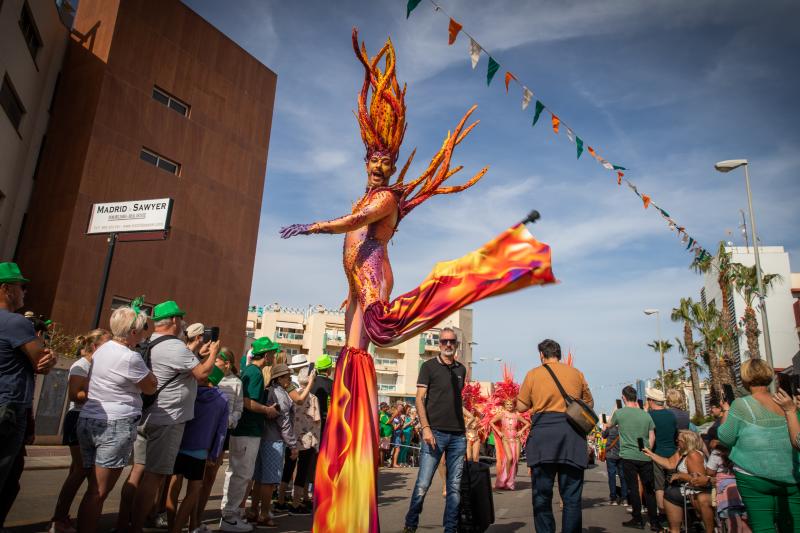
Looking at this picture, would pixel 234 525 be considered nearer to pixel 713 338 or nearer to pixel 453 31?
pixel 453 31

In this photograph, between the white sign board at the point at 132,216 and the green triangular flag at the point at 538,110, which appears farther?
the white sign board at the point at 132,216

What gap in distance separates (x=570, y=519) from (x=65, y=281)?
18246 mm

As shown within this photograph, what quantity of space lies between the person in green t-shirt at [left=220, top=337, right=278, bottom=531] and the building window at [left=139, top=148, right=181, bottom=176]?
56.0 feet

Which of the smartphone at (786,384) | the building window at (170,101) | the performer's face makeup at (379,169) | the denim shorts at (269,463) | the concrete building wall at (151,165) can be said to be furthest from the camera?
the building window at (170,101)

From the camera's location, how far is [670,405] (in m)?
7.97

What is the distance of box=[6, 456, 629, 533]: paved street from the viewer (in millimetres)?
5520

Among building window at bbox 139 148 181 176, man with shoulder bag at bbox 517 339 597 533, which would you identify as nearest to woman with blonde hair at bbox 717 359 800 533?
man with shoulder bag at bbox 517 339 597 533

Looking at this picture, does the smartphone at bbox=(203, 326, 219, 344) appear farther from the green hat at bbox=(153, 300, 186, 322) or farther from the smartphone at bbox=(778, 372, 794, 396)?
the smartphone at bbox=(778, 372, 794, 396)

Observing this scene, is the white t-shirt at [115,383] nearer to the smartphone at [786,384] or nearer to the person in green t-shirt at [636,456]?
the smartphone at [786,384]

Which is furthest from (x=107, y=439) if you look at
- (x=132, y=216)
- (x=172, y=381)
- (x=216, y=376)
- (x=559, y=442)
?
(x=132, y=216)

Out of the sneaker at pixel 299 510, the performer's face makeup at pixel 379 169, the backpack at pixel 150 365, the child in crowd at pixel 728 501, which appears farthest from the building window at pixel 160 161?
the child in crowd at pixel 728 501

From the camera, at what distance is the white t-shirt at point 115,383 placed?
13.2ft

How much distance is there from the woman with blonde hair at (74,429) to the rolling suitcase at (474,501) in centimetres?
331

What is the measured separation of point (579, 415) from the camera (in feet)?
15.5
